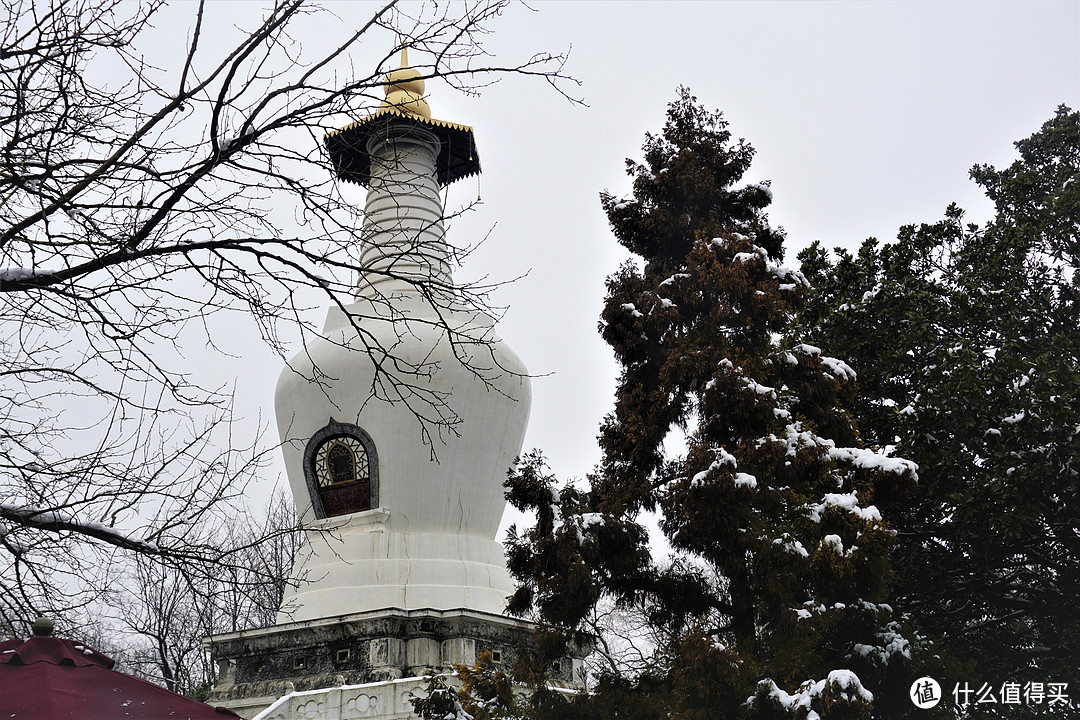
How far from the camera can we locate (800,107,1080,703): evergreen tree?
29.1 feet

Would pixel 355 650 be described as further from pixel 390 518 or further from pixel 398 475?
pixel 398 475

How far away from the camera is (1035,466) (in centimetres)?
863

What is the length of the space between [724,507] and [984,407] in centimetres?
346

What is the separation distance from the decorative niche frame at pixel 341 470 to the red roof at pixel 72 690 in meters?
8.76

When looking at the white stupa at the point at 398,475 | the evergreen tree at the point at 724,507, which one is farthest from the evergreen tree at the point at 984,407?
the white stupa at the point at 398,475

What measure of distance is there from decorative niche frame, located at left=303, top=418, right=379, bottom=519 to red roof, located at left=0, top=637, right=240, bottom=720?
876 cm

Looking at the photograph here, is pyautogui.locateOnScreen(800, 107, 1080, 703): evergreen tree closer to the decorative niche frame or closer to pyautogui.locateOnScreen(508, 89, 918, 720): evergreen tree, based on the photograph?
pyautogui.locateOnScreen(508, 89, 918, 720): evergreen tree

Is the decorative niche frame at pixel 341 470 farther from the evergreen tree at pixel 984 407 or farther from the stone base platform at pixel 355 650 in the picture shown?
the evergreen tree at pixel 984 407

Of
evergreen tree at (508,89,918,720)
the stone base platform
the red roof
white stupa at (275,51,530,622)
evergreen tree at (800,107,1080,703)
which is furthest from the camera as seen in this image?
white stupa at (275,51,530,622)

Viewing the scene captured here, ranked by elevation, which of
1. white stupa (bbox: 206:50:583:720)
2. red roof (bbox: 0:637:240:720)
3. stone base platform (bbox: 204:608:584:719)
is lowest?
red roof (bbox: 0:637:240:720)

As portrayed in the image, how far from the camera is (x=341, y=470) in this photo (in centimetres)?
1349

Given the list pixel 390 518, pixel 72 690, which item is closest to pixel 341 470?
pixel 390 518

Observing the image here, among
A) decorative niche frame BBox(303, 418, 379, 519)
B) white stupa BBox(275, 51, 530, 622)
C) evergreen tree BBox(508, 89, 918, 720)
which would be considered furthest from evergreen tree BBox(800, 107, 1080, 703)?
decorative niche frame BBox(303, 418, 379, 519)

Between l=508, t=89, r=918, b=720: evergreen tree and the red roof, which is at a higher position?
l=508, t=89, r=918, b=720: evergreen tree
